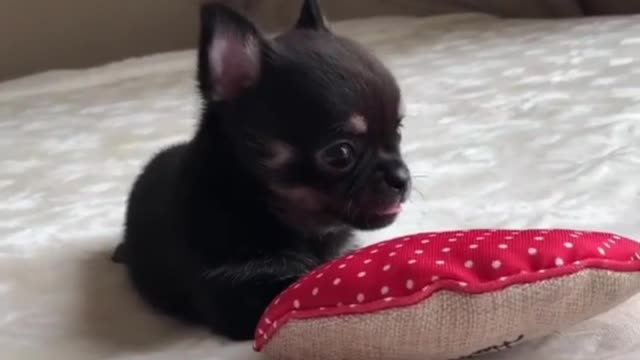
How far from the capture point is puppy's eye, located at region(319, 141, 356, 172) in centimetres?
108

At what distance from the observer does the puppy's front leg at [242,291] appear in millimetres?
1102

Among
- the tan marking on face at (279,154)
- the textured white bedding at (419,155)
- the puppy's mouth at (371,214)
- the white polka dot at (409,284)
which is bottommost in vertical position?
the textured white bedding at (419,155)

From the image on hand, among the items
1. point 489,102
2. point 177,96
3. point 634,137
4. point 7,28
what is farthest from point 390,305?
point 7,28

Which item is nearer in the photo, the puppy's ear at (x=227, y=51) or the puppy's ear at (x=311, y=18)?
the puppy's ear at (x=227, y=51)

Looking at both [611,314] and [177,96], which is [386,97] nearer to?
[611,314]

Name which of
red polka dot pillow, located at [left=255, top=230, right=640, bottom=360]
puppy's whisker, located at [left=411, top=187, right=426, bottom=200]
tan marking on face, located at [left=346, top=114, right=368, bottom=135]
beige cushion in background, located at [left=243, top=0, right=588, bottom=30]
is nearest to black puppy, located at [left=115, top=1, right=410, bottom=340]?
tan marking on face, located at [left=346, top=114, right=368, bottom=135]

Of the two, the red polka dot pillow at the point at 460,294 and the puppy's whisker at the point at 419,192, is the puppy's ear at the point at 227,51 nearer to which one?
the red polka dot pillow at the point at 460,294

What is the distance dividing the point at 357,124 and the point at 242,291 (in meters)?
0.19

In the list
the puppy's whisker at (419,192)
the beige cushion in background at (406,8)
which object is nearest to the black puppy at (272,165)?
the puppy's whisker at (419,192)

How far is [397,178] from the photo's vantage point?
1111 mm

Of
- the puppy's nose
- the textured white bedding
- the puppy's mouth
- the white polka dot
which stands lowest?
the textured white bedding

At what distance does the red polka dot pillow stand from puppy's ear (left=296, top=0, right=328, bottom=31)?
0.38 metres

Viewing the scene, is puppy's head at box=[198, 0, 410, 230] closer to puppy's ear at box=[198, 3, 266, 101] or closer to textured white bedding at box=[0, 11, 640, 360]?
puppy's ear at box=[198, 3, 266, 101]

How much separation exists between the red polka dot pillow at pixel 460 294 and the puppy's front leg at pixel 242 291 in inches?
7.2
